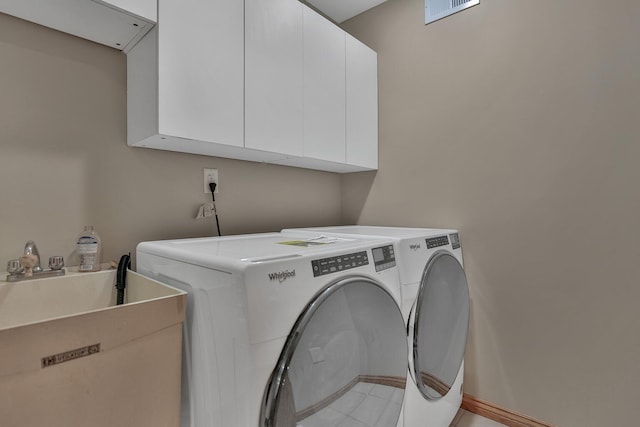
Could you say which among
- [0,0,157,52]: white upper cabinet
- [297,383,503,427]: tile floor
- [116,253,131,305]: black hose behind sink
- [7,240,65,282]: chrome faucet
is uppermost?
[0,0,157,52]: white upper cabinet

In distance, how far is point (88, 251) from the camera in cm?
121

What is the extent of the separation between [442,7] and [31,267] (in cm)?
244

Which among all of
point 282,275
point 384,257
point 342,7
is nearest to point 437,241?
point 384,257

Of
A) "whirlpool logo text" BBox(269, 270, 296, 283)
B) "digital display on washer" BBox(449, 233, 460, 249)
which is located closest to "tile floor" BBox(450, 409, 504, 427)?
"digital display on washer" BBox(449, 233, 460, 249)

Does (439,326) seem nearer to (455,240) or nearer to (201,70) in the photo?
(455,240)

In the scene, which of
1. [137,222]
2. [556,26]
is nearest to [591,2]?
[556,26]

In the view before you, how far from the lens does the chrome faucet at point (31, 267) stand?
1.06 meters

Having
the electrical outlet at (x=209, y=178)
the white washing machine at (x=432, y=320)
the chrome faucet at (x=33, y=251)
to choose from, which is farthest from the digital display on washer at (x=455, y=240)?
the chrome faucet at (x=33, y=251)

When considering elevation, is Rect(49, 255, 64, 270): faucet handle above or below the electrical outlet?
below

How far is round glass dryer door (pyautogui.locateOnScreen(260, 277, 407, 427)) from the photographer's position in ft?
2.74

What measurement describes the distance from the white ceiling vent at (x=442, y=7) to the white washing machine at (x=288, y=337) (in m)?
1.67

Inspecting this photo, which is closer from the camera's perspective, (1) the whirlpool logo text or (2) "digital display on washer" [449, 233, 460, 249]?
(1) the whirlpool logo text

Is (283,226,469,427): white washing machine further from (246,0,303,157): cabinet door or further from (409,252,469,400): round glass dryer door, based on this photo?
(246,0,303,157): cabinet door

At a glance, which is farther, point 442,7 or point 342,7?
Answer: point 342,7
